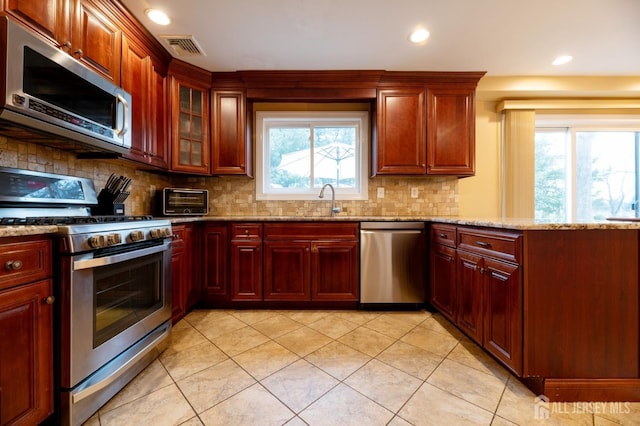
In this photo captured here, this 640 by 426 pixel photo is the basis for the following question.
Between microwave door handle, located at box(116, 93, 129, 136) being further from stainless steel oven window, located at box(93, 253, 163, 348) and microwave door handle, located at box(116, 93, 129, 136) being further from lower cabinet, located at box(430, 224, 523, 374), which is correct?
lower cabinet, located at box(430, 224, 523, 374)

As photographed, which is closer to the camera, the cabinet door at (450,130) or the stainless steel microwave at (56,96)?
the stainless steel microwave at (56,96)

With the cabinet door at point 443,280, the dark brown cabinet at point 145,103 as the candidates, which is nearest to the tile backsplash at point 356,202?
the dark brown cabinet at point 145,103

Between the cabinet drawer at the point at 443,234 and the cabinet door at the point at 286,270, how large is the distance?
3.78ft

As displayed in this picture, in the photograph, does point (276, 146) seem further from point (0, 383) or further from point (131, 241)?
point (0, 383)

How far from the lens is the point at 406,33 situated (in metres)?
2.01

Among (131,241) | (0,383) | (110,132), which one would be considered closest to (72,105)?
(110,132)

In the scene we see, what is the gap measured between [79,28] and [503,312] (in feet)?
9.69

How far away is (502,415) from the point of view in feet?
3.88

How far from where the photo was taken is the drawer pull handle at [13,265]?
2.98 ft


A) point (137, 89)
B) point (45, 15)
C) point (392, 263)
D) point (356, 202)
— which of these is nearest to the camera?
point (45, 15)

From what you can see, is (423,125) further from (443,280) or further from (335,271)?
(335,271)

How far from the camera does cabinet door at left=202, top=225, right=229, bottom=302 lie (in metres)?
2.39

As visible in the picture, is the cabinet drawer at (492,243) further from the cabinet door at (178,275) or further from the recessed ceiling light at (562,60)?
the cabinet door at (178,275)

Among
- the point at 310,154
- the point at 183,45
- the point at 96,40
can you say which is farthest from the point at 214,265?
the point at 183,45
